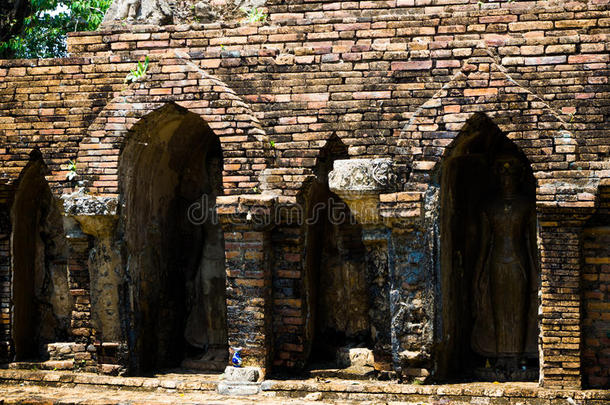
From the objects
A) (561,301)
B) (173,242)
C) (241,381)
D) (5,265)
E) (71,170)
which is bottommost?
(241,381)

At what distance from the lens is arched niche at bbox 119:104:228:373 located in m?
9.80

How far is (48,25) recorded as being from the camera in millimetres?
15234

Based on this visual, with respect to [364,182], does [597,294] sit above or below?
below

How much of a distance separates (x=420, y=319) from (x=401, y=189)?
4.32 feet

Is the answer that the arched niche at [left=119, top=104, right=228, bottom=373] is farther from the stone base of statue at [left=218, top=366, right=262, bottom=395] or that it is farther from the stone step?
the stone step

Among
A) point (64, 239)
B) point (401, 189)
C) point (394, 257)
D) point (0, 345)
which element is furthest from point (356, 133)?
point (0, 345)

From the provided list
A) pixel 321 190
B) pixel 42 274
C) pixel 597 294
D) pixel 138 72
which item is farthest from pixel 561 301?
pixel 42 274

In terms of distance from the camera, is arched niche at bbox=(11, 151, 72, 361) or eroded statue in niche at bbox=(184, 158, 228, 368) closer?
eroded statue in niche at bbox=(184, 158, 228, 368)

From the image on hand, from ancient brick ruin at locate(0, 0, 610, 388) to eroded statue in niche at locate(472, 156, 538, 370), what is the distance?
0.02 m

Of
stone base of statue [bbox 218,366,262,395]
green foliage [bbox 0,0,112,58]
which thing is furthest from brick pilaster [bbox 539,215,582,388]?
green foliage [bbox 0,0,112,58]

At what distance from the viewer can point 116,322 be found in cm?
968

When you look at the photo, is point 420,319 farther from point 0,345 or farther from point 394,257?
point 0,345

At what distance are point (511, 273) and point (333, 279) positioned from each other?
1.96 meters

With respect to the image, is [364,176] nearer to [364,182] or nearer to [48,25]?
[364,182]
